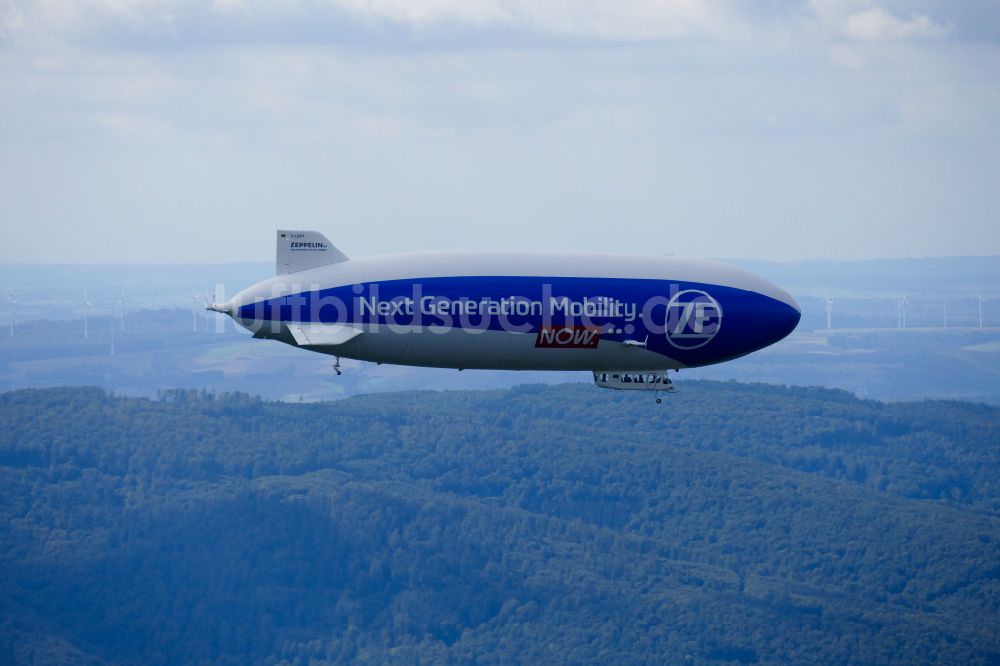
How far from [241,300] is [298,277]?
4.60 m

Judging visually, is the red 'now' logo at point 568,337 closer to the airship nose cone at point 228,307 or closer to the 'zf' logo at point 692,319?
the 'zf' logo at point 692,319

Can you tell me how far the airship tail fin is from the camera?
107250mm

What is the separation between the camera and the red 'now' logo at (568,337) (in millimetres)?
107688

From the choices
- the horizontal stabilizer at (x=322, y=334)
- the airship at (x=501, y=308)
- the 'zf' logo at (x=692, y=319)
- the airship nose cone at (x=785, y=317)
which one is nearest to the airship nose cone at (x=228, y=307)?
the airship at (x=501, y=308)

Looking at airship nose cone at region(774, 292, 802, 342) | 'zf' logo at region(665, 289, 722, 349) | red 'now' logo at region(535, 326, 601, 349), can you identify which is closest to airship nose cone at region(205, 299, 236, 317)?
red 'now' logo at region(535, 326, 601, 349)

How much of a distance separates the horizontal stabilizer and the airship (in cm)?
9

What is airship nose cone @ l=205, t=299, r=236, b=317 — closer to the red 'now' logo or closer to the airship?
the airship

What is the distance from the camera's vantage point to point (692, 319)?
11181 centimetres

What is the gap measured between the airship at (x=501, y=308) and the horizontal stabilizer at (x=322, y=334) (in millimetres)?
91

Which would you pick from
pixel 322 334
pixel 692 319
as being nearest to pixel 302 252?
pixel 322 334

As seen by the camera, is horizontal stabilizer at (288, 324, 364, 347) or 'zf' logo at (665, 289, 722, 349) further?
'zf' logo at (665, 289, 722, 349)

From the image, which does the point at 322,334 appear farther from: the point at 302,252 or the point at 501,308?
the point at 501,308


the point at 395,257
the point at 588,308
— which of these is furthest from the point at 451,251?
the point at 588,308

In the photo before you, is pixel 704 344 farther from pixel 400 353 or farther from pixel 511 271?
pixel 400 353
